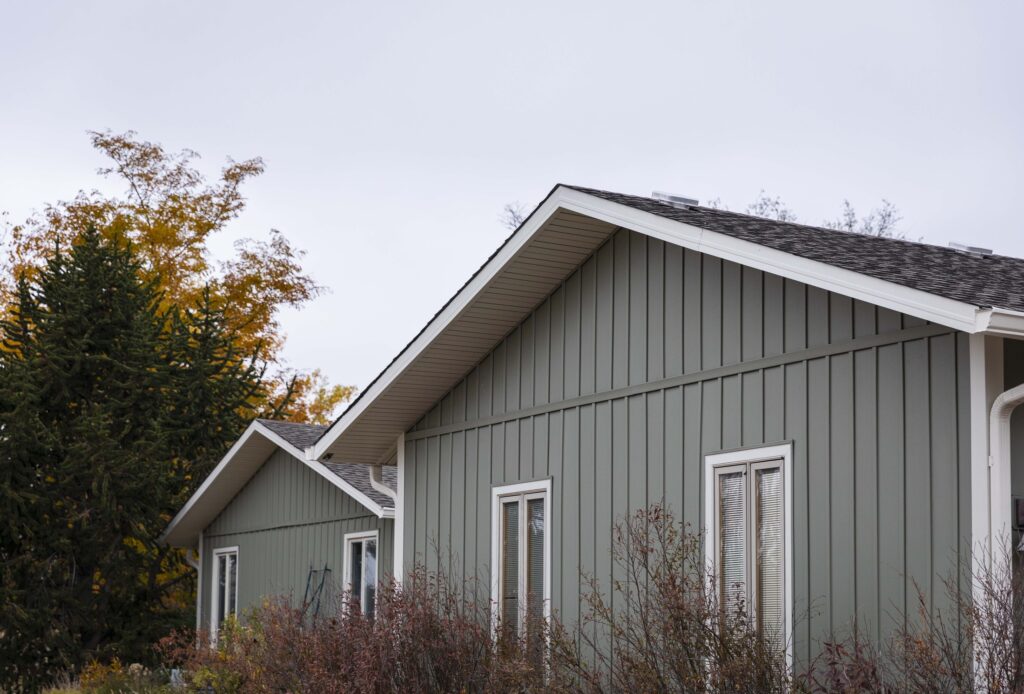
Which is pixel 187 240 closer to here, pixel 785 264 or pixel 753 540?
pixel 753 540

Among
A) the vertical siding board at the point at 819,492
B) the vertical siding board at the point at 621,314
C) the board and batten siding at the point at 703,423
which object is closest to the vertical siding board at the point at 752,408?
the board and batten siding at the point at 703,423

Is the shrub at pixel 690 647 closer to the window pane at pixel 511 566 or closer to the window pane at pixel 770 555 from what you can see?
the window pane at pixel 770 555

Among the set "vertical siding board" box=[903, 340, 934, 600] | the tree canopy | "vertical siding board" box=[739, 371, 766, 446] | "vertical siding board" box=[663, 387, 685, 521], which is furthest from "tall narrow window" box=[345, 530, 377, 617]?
the tree canopy

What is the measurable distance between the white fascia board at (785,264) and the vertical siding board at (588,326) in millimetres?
918

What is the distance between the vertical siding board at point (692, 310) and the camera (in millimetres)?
10109

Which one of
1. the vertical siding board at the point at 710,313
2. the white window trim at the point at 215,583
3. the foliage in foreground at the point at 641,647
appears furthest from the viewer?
the white window trim at the point at 215,583

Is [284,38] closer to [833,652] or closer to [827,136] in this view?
[827,136]

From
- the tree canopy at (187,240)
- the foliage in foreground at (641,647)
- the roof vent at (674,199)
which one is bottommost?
the foliage in foreground at (641,647)

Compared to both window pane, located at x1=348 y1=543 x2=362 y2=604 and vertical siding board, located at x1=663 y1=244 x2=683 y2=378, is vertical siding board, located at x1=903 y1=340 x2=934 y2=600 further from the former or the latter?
window pane, located at x1=348 y1=543 x2=362 y2=604

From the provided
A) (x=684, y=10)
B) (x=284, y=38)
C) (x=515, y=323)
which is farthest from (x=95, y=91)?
(x=515, y=323)

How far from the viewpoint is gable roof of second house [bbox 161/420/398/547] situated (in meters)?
17.0

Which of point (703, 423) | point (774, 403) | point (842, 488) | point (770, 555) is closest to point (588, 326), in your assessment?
point (703, 423)

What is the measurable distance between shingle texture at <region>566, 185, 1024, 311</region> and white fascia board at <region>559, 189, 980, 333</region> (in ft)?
0.16

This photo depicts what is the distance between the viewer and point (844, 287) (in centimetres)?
809
